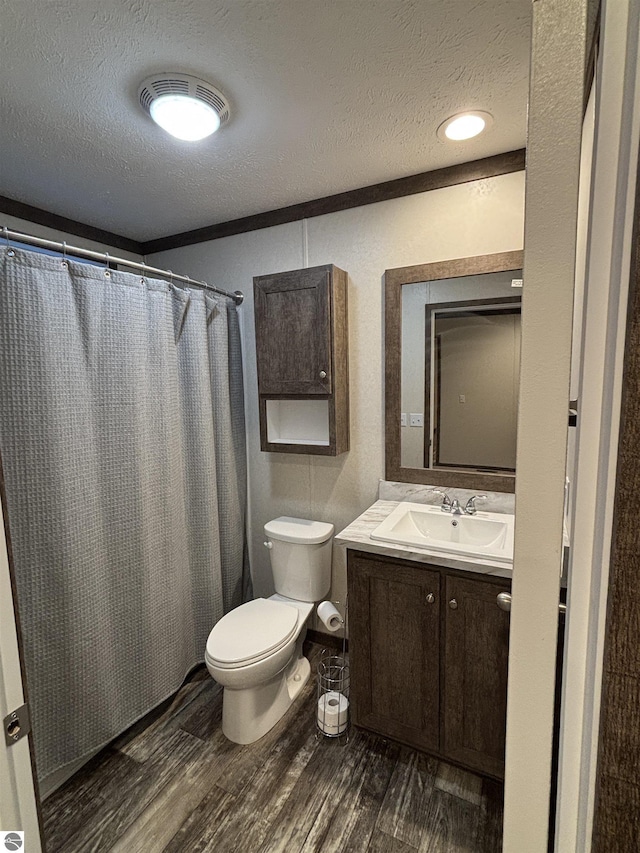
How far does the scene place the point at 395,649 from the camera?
5.22ft

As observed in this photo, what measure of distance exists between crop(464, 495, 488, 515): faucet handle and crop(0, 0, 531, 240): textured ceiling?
58.2 inches

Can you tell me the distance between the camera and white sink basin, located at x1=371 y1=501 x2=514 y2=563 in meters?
1.57

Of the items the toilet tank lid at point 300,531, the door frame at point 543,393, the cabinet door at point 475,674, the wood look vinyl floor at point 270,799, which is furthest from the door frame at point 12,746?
the toilet tank lid at point 300,531

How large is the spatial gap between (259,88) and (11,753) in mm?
1764

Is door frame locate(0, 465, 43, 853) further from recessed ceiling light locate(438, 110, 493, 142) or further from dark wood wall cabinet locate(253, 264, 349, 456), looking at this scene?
recessed ceiling light locate(438, 110, 493, 142)

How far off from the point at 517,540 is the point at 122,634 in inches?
70.1

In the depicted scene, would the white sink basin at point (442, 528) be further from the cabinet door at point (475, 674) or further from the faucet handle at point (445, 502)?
the cabinet door at point (475, 674)

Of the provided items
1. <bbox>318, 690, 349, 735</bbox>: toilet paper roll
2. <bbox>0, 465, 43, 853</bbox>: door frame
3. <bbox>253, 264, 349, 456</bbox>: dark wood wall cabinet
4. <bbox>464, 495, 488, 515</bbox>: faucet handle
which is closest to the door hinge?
<bbox>0, 465, 43, 853</bbox>: door frame

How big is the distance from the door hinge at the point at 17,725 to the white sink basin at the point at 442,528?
1132mm

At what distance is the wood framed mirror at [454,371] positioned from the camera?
1804 millimetres

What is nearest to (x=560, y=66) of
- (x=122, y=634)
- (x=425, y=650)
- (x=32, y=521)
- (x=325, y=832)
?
(x=425, y=650)

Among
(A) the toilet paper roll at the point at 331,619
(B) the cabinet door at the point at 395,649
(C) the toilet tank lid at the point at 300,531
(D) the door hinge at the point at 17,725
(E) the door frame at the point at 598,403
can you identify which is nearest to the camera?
(E) the door frame at the point at 598,403

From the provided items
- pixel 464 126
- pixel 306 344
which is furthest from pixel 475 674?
pixel 464 126

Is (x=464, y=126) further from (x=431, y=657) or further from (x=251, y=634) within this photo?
(x=251, y=634)
